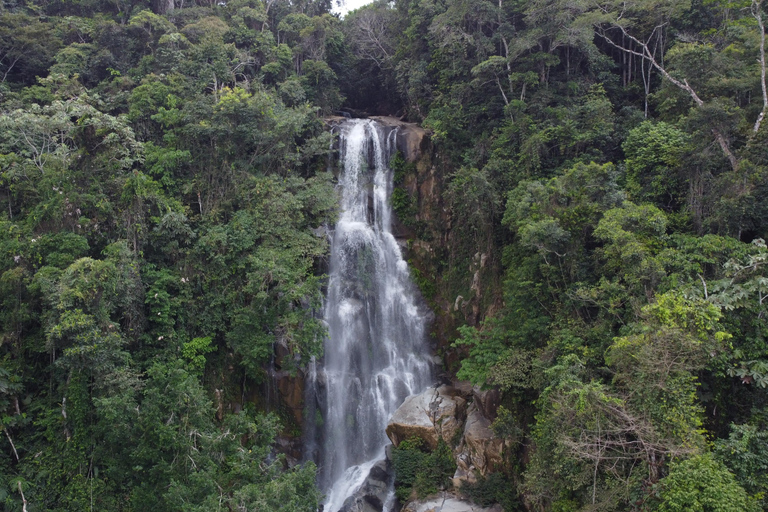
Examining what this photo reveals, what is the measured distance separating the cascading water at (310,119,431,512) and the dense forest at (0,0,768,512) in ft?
3.41

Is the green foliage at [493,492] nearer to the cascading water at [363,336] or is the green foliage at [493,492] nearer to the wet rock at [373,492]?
the wet rock at [373,492]

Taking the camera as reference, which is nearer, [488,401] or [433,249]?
[488,401]

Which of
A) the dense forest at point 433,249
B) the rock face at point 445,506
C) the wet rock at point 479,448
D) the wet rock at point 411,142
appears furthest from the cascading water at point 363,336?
the wet rock at point 479,448

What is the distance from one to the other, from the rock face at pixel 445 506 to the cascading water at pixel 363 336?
2.56 metres

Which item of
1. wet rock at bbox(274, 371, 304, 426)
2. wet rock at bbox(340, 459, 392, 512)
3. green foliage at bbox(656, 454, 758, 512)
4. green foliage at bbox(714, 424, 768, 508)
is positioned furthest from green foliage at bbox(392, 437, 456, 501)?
green foliage at bbox(714, 424, 768, 508)

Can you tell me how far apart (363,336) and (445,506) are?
704 cm

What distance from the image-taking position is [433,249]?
20359 millimetres

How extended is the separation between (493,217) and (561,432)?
9.09 metres

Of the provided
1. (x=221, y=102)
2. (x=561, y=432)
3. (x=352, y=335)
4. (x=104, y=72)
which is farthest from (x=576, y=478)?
(x=104, y=72)

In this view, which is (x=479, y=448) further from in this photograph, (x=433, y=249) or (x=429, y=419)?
(x=433, y=249)

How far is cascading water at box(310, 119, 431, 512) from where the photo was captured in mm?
16516

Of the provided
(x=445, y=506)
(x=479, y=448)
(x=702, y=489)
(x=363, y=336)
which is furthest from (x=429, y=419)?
(x=702, y=489)

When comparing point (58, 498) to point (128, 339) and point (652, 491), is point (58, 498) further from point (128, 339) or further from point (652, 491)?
point (652, 491)

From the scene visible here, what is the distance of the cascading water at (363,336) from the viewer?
1652 cm
